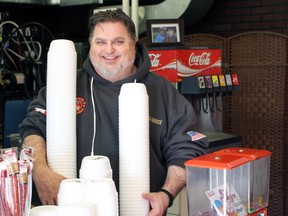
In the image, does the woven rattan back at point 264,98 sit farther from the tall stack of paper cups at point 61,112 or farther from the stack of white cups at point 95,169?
the stack of white cups at point 95,169

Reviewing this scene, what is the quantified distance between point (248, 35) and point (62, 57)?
300 cm

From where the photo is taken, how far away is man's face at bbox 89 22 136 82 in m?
2.17

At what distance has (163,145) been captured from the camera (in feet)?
7.57

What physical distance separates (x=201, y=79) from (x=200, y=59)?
0.18 meters

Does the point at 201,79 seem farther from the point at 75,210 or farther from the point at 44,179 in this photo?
the point at 75,210

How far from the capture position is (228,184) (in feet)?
5.94

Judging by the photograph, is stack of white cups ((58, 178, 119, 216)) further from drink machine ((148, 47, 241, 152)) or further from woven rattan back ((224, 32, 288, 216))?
woven rattan back ((224, 32, 288, 216))

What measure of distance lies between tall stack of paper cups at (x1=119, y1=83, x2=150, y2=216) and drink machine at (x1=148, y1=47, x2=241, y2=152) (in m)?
1.51

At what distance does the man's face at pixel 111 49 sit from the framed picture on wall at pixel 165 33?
135 centimetres

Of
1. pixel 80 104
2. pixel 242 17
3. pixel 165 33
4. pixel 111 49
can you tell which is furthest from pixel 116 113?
pixel 242 17

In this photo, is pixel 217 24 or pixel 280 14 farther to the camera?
pixel 217 24

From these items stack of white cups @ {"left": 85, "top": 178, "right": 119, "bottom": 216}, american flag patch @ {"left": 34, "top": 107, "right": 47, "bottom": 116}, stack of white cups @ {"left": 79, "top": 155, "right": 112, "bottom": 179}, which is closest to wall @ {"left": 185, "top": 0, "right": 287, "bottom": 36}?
american flag patch @ {"left": 34, "top": 107, "right": 47, "bottom": 116}

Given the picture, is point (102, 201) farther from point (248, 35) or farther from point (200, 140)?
point (248, 35)

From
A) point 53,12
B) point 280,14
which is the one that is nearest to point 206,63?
point 280,14
